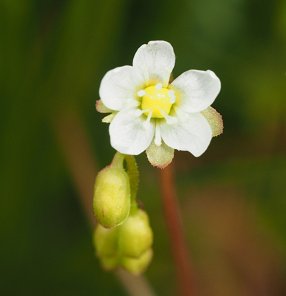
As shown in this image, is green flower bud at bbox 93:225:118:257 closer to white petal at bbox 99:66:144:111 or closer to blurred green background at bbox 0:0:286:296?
white petal at bbox 99:66:144:111

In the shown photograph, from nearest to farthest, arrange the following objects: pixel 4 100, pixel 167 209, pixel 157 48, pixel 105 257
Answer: pixel 157 48, pixel 105 257, pixel 167 209, pixel 4 100

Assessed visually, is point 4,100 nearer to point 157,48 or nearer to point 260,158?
point 260,158

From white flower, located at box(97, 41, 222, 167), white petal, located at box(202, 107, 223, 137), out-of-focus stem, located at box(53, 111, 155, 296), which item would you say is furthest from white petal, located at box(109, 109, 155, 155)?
out-of-focus stem, located at box(53, 111, 155, 296)

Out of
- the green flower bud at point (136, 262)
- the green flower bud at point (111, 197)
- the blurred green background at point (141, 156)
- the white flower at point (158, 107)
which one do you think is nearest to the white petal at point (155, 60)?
the white flower at point (158, 107)

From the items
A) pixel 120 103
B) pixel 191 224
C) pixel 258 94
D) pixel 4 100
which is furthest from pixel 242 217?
pixel 120 103

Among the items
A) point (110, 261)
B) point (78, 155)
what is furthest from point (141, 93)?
point (78, 155)

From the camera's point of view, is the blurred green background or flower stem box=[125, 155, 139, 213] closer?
flower stem box=[125, 155, 139, 213]
